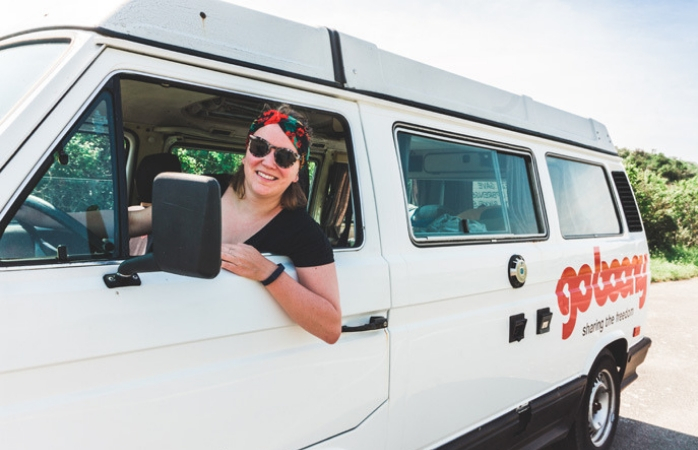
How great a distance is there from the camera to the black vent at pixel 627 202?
4.45 meters

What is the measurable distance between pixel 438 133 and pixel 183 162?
56.5 inches

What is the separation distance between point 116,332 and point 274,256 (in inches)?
23.5

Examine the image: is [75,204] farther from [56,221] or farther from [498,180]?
[498,180]

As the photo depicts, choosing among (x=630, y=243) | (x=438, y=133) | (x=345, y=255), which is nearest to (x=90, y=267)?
(x=345, y=255)

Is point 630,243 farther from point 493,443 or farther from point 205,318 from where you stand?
point 205,318

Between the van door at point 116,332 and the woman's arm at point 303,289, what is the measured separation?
43mm

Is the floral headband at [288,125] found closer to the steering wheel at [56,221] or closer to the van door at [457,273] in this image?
the van door at [457,273]

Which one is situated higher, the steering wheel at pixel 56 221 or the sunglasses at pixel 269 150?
the sunglasses at pixel 269 150

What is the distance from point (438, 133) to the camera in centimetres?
271

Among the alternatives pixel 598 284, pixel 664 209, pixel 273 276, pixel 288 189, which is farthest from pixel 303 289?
pixel 664 209

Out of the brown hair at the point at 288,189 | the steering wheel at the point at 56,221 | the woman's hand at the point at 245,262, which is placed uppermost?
the brown hair at the point at 288,189

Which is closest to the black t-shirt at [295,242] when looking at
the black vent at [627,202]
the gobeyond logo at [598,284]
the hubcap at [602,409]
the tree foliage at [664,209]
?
the gobeyond logo at [598,284]

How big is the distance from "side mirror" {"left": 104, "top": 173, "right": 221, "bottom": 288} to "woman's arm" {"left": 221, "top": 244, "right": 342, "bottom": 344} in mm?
463

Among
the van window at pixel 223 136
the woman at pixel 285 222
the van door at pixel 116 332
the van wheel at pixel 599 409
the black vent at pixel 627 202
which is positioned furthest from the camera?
the black vent at pixel 627 202
